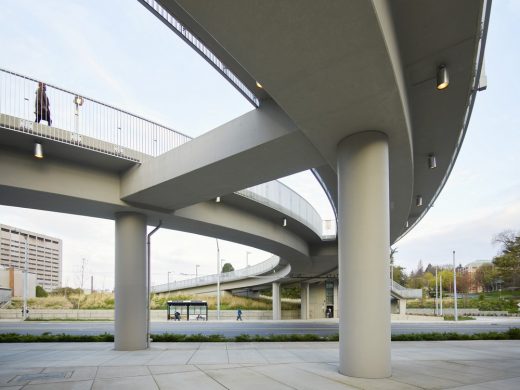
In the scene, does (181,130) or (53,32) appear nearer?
(53,32)

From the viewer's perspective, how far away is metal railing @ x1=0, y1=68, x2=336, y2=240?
10.3m

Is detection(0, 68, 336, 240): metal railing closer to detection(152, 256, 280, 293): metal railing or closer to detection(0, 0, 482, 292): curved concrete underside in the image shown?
detection(0, 0, 482, 292): curved concrete underside

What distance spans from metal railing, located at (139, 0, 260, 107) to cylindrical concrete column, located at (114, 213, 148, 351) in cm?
705

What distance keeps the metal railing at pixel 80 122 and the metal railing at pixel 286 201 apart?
4.07 metres

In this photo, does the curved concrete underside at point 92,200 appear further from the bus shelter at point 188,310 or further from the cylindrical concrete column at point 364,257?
the bus shelter at point 188,310

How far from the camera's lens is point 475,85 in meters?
7.81

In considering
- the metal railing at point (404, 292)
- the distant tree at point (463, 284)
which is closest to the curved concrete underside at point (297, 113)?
the metal railing at point (404, 292)

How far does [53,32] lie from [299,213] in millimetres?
13184

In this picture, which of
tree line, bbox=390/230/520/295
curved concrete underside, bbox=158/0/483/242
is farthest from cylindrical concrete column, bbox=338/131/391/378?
tree line, bbox=390/230/520/295

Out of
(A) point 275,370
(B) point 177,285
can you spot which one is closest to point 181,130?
(A) point 275,370

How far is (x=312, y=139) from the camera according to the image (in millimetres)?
8711

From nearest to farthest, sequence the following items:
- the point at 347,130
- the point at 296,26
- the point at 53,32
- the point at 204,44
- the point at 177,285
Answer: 1. the point at 296,26
2. the point at 204,44
3. the point at 347,130
4. the point at 53,32
5. the point at 177,285

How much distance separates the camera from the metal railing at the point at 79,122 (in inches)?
404

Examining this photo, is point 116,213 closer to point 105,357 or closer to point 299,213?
point 105,357
